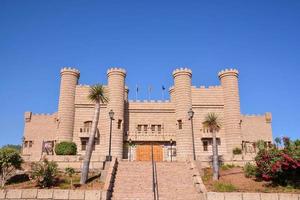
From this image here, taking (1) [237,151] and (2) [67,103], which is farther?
(2) [67,103]

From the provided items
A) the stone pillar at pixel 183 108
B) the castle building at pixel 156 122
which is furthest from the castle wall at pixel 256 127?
the stone pillar at pixel 183 108

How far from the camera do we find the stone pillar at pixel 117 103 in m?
37.9

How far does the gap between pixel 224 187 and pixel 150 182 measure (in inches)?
208

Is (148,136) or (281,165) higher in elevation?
(148,136)

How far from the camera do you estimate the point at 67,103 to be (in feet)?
130

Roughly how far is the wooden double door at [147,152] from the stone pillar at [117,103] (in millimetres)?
3067

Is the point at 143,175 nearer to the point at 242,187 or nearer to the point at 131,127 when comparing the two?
the point at 242,187

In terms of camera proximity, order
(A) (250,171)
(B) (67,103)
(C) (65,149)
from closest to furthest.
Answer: (A) (250,171), (C) (65,149), (B) (67,103)

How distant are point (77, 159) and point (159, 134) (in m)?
13.5

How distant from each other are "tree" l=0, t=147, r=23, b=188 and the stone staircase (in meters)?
7.87

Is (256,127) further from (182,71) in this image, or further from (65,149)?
(65,149)

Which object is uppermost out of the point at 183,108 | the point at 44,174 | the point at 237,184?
the point at 183,108

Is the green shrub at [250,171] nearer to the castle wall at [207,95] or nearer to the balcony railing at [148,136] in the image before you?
the balcony railing at [148,136]

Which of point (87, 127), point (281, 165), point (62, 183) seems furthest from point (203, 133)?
point (62, 183)
